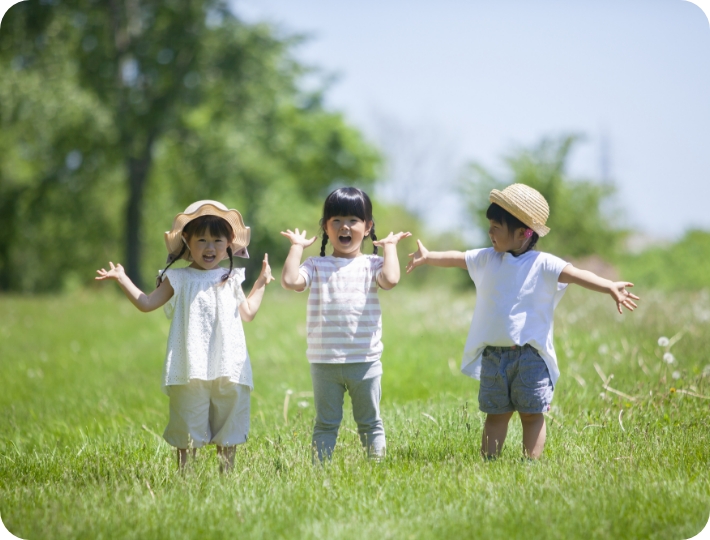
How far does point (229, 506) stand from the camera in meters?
3.82

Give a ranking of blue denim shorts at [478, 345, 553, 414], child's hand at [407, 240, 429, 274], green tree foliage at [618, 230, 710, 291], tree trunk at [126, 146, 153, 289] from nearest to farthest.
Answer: blue denim shorts at [478, 345, 553, 414]
child's hand at [407, 240, 429, 274]
green tree foliage at [618, 230, 710, 291]
tree trunk at [126, 146, 153, 289]

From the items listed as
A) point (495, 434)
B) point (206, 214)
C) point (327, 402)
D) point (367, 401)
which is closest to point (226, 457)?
point (327, 402)

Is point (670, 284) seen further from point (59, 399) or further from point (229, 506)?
point (229, 506)

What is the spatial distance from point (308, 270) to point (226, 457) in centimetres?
129

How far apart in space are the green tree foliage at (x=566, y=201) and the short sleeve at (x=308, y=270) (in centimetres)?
2027

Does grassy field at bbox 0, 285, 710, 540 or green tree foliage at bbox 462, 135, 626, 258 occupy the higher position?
green tree foliage at bbox 462, 135, 626, 258

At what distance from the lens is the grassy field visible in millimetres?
3631

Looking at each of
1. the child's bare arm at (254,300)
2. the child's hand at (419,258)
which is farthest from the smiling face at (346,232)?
the child's bare arm at (254,300)

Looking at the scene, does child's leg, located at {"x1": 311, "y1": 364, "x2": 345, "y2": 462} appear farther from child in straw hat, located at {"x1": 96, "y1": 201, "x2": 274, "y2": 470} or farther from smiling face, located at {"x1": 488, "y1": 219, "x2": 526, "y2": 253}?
smiling face, located at {"x1": 488, "y1": 219, "x2": 526, "y2": 253}

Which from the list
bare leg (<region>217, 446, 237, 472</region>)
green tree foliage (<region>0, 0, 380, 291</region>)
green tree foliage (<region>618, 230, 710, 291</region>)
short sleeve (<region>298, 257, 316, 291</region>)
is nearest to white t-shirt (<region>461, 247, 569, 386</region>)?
short sleeve (<region>298, 257, 316, 291</region>)

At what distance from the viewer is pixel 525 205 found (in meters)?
4.75

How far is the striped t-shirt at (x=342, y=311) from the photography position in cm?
475

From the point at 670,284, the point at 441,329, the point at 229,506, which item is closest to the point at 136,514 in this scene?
the point at 229,506

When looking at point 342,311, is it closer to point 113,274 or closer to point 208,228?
point 208,228
